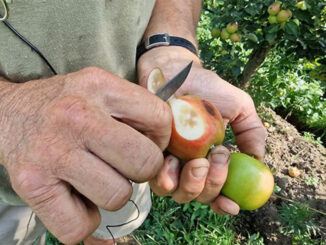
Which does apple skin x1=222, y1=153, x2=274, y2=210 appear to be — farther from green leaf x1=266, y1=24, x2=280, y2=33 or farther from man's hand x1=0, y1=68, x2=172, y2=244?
green leaf x1=266, y1=24, x2=280, y2=33

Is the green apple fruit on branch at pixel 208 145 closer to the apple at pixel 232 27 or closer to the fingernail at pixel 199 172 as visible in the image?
the fingernail at pixel 199 172

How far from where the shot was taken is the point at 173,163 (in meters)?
1.11

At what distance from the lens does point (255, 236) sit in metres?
1.96

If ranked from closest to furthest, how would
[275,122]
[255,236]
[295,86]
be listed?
1. [255,236]
2. [275,122]
3. [295,86]

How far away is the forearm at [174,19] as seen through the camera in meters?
1.55

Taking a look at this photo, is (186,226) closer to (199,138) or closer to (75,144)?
(199,138)

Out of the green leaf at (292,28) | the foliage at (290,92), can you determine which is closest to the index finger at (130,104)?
the green leaf at (292,28)

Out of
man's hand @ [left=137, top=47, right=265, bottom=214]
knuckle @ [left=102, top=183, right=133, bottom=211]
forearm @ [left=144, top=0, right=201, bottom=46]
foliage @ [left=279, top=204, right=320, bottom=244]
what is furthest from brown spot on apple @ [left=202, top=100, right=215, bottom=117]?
foliage @ [left=279, top=204, right=320, bottom=244]

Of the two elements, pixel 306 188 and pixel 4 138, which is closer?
pixel 4 138

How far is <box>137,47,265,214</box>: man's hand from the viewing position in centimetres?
108

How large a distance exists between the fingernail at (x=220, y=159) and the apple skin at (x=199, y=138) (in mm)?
40

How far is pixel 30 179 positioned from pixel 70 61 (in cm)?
56

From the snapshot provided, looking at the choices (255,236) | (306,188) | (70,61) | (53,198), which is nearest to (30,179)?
(53,198)

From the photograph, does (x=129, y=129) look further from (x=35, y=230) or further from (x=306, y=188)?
(x=306, y=188)
